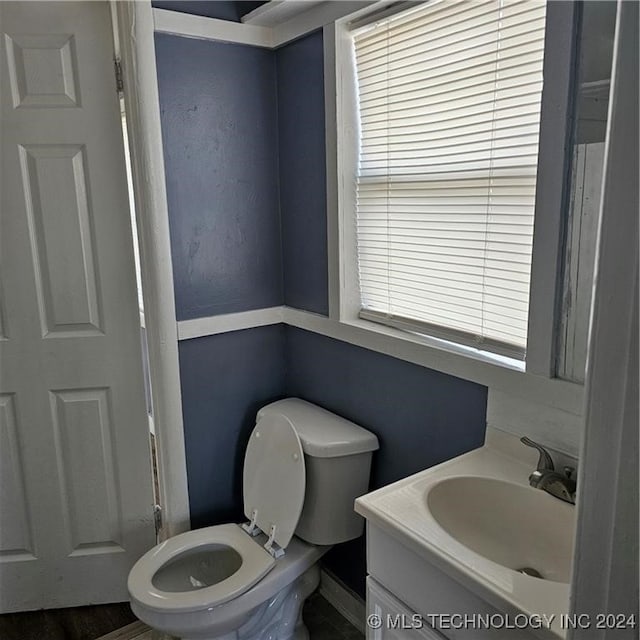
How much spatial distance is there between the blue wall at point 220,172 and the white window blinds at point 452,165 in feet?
1.43

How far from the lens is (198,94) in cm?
183

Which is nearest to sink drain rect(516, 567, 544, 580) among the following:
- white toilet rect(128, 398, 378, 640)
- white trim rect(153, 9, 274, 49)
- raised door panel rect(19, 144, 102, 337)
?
white toilet rect(128, 398, 378, 640)

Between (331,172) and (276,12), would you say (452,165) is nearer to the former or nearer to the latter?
(331,172)

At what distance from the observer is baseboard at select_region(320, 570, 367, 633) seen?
6.40ft

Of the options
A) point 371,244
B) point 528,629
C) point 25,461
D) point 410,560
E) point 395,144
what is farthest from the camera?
point 25,461

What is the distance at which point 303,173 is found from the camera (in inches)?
76.3

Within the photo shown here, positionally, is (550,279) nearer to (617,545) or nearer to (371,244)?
(371,244)

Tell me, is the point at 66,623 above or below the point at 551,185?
below

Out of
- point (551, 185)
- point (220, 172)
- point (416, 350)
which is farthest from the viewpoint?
point (220, 172)

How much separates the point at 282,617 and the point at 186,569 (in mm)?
356

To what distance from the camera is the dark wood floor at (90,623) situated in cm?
193

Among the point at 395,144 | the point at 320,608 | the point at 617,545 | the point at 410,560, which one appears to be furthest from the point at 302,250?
the point at 617,545

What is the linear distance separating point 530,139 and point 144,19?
1196mm

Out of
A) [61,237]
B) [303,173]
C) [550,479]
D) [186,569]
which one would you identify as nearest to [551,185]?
[550,479]
